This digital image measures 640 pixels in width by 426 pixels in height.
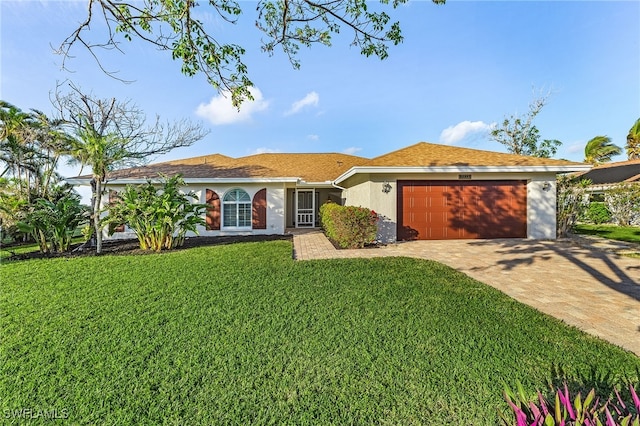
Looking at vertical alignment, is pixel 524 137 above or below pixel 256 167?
above

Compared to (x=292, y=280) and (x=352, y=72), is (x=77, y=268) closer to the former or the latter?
(x=292, y=280)

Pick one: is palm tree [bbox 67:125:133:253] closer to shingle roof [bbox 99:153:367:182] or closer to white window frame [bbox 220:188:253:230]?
shingle roof [bbox 99:153:367:182]

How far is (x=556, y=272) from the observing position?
702 cm

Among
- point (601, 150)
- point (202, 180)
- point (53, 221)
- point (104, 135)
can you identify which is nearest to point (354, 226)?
point (202, 180)

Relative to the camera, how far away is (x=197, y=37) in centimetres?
417

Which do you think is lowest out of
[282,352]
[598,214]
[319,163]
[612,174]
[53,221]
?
[282,352]

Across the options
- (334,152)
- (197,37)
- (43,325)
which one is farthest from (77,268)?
(334,152)

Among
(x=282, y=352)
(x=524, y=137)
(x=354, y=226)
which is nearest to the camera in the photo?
Answer: (x=282, y=352)

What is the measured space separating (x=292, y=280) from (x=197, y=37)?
461 cm

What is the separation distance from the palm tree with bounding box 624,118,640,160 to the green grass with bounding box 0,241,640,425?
3346cm

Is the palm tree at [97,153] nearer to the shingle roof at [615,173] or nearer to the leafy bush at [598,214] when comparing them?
the leafy bush at [598,214]

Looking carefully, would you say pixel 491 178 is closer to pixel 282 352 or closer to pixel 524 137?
pixel 282 352

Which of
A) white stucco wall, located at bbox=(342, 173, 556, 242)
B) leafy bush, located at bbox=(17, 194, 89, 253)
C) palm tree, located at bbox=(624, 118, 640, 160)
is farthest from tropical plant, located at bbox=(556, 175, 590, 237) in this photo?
palm tree, located at bbox=(624, 118, 640, 160)

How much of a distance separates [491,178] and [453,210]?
2097 millimetres
